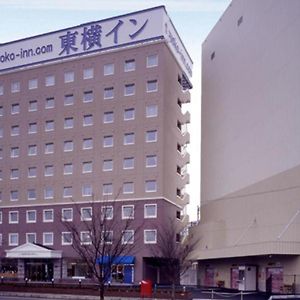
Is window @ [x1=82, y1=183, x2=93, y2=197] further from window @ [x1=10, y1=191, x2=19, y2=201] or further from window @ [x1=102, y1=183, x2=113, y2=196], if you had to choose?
window @ [x1=10, y1=191, x2=19, y2=201]

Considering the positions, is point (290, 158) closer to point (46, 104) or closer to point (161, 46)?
A: point (161, 46)

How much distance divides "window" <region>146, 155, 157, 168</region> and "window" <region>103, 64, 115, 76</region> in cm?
1094

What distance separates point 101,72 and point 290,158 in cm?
2795

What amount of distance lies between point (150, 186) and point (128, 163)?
12.0 feet

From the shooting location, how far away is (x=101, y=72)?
67.1 m

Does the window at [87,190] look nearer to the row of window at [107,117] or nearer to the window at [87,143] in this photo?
the window at [87,143]

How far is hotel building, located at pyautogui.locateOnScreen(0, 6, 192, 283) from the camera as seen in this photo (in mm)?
62938

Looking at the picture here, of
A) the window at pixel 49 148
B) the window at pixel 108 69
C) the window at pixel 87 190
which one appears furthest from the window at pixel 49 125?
the window at pixel 108 69

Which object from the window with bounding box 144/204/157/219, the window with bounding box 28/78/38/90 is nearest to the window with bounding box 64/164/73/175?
the window with bounding box 144/204/157/219

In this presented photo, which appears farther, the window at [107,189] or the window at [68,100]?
the window at [68,100]

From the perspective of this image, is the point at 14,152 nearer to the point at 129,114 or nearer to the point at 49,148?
the point at 49,148

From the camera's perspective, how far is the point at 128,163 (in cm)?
6397

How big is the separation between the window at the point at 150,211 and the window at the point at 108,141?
810 cm

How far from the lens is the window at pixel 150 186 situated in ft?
204
